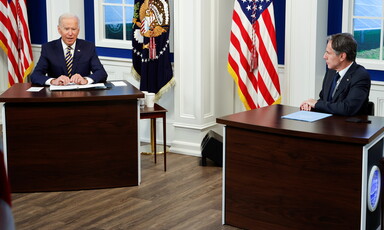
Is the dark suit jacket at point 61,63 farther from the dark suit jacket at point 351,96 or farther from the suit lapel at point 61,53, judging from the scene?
the dark suit jacket at point 351,96

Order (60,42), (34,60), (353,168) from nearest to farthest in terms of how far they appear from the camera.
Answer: (353,168) < (60,42) < (34,60)

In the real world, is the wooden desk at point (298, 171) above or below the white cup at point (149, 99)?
below

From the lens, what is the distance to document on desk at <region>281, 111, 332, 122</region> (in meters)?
3.42

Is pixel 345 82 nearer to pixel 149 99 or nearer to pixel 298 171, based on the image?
pixel 298 171

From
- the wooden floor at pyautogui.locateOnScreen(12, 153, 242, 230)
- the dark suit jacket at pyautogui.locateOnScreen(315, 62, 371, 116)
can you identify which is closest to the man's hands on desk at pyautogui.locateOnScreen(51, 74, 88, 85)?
the wooden floor at pyautogui.locateOnScreen(12, 153, 242, 230)

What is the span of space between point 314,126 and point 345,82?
57 centimetres

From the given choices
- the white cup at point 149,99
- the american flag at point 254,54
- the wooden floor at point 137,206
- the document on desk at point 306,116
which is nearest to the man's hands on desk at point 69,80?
the white cup at point 149,99

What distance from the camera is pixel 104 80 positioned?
4.87m

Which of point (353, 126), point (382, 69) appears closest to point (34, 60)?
point (382, 69)

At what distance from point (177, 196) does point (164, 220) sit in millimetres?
559

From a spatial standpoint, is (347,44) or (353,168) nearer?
(353,168)

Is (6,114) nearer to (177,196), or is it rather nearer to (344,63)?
(177,196)

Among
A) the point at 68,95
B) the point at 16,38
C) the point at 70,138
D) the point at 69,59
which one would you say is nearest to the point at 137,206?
the point at 70,138

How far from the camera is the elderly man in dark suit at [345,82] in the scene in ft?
11.6
